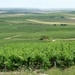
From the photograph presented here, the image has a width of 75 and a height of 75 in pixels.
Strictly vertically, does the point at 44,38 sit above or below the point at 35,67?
below

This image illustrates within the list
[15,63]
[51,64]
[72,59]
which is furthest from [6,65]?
[72,59]

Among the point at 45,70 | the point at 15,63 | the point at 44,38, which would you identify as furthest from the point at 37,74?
the point at 44,38

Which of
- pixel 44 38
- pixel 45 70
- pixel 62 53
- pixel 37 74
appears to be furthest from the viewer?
pixel 44 38

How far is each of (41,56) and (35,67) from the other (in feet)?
3.93

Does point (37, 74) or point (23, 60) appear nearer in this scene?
point (37, 74)

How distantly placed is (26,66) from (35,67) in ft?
2.81

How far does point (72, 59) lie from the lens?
25.2 m

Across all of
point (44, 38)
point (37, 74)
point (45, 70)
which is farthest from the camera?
point (44, 38)

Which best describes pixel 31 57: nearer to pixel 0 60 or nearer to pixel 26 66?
pixel 26 66

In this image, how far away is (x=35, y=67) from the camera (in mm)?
24562

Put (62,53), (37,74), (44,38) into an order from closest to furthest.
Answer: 1. (37,74)
2. (62,53)
3. (44,38)

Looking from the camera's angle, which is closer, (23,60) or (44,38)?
(23,60)

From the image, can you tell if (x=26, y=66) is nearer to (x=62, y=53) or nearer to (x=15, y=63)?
(x=15, y=63)

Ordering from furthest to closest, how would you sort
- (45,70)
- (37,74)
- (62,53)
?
1. (62,53)
2. (45,70)
3. (37,74)
